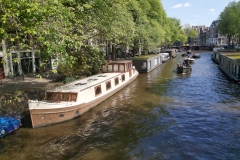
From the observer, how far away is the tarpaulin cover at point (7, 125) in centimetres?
1119

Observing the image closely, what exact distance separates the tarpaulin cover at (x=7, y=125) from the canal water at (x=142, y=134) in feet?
1.03

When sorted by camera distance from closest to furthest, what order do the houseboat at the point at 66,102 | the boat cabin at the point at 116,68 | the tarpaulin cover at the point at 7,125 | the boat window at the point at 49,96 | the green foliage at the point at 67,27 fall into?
1. the green foliage at the point at 67,27
2. the tarpaulin cover at the point at 7,125
3. the houseboat at the point at 66,102
4. the boat window at the point at 49,96
5. the boat cabin at the point at 116,68

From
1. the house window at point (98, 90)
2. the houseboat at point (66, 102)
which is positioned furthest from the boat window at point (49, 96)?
the house window at point (98, 90)

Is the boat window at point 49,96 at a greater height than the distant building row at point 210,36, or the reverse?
the distant building row at point 210,36

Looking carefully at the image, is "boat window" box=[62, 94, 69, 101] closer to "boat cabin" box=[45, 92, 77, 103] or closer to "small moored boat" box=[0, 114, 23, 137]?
"boat cabin" box=[45, 92, 77, 103]

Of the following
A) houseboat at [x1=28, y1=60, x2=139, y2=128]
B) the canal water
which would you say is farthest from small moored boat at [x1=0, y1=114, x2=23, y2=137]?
houseboat at [x1=28, y1=60, x2=139, y2=128]

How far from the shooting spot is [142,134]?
11.4 metres

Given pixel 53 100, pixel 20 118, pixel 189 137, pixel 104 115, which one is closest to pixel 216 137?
pixel 189 137

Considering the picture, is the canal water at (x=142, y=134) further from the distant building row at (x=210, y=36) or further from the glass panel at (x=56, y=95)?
the distant building row at (x=210, y=36)

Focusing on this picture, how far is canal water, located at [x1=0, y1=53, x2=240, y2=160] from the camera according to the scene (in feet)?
31.0

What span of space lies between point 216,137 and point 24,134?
451 inches

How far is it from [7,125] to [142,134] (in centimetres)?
824

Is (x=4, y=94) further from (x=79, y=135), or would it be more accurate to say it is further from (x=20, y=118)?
(x=79, y=135)

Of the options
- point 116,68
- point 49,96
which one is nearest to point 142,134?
point 49,96
